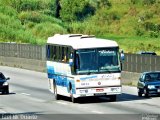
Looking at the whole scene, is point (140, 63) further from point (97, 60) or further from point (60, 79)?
point (97, 60)

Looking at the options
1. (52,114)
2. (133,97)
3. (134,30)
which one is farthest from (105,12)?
(52,114)

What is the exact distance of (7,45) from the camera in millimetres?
69375

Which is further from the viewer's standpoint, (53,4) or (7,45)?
(53,4)

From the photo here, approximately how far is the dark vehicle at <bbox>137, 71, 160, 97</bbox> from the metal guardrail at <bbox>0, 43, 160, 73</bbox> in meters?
5.49

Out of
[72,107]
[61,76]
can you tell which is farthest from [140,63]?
[72,107]

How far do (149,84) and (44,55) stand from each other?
24815 millimetres

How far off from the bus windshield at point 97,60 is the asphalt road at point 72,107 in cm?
170

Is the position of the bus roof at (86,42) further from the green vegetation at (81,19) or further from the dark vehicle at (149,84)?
the green vegetation at (81,19)

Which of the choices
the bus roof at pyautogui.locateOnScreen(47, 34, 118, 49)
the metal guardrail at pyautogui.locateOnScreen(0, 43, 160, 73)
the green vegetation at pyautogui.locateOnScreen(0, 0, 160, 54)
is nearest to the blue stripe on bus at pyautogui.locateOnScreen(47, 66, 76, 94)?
the bus roof at pyautogui.locateOnScreen(47, 34, 118, 49)

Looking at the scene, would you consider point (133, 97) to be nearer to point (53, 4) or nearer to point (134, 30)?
point (134, 30)

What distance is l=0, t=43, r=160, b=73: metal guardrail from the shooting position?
44.5 metres

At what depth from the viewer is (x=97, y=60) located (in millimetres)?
33344

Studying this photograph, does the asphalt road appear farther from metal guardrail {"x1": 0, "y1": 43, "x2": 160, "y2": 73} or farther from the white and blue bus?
metal guardrail {"x1": 0, "y1": 43, "x2": 160, "y2": 73}

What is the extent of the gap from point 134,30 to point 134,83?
2333 inches
